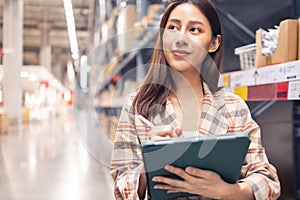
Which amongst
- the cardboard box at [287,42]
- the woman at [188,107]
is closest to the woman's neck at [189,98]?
the woman at [188,107]

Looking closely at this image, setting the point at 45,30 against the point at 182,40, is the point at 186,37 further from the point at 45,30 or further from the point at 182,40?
the point at 45,30

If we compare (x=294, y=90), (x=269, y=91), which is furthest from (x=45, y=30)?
(x=294, y=90)

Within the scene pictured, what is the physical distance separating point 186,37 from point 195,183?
29 centimetres

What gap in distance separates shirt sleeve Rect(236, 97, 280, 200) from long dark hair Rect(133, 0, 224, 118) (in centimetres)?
14

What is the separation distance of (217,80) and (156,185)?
288mm

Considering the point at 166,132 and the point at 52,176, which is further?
the point at 52,176

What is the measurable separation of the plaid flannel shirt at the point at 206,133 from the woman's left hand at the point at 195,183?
0.18 ft

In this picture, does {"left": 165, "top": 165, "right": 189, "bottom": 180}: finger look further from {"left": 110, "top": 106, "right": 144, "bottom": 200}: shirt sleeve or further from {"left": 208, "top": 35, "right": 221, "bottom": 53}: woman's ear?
{"left": 208, "top": 35, "right": 221, "bottom": 53}: woman's ear

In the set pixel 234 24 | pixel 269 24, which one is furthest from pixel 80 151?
pixel 269 24

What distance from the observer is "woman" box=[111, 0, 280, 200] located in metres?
0.74

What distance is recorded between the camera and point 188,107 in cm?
79

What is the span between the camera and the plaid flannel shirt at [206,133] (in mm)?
743

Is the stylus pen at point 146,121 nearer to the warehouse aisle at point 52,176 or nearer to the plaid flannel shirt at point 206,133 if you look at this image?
the plaid flannel shirt at point 206,133

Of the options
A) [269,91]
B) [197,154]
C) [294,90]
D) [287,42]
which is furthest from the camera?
[269,91]
